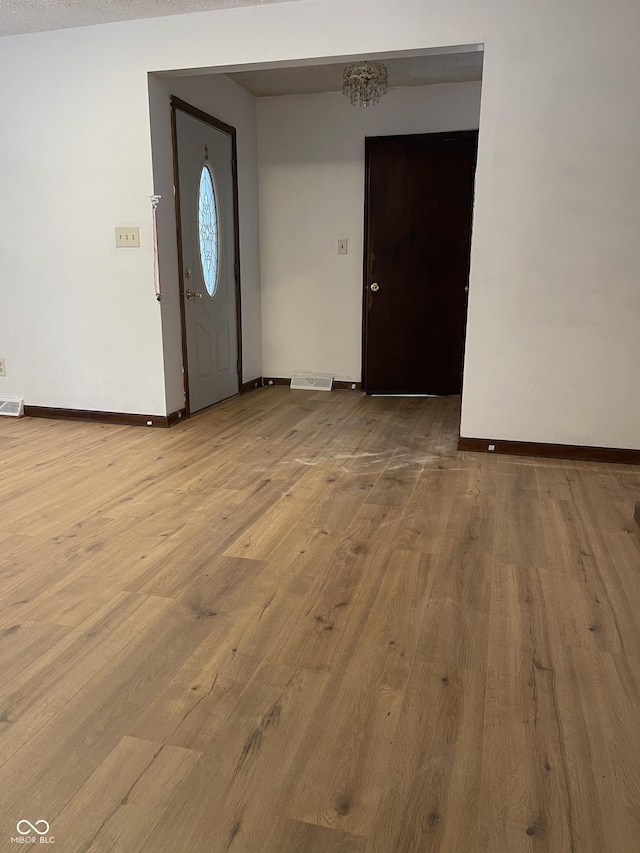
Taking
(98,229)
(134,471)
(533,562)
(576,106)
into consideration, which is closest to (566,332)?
(576,106)

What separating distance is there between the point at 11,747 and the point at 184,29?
148 inches

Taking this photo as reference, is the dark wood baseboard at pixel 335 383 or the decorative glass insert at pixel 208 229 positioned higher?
the decorative glass insert at pixel 208 229

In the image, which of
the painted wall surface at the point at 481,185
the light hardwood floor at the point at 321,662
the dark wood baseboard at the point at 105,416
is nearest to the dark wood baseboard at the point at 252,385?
the dark wood baseboard at the point at 105,416

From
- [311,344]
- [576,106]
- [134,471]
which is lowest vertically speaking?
[134,471]

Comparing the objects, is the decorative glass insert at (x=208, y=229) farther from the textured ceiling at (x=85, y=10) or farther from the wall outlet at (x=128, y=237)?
the textured ceiling at (x=85, y=10)

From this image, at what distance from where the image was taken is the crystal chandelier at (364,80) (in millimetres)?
4121

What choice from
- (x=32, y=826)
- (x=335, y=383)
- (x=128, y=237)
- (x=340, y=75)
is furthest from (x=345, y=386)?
(x=32, y=826)

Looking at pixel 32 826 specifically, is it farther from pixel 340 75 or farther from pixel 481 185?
pixel 340 75

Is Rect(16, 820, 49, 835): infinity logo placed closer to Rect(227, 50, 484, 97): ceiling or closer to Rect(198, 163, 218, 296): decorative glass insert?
Rect(198, 163, 218, 296): decorative glass insert

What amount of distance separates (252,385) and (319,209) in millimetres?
1632

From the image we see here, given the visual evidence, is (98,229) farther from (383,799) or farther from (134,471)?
(383,799)

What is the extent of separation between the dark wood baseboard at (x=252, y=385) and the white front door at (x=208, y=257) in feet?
0.54

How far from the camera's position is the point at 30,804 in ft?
3.99

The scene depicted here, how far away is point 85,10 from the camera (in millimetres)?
3570
